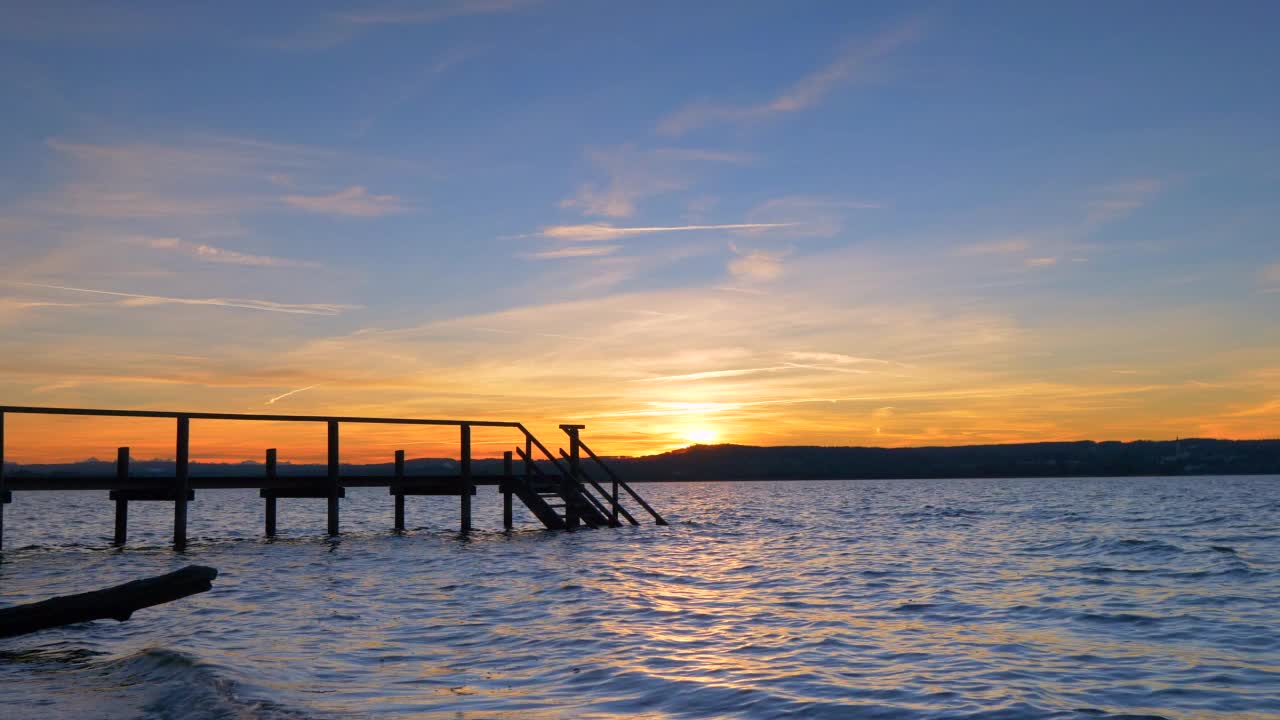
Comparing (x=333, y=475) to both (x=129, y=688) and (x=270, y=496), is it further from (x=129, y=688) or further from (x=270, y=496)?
(x=129, y=688)

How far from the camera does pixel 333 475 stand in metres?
29.0

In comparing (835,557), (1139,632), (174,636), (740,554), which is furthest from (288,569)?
(1139,632)

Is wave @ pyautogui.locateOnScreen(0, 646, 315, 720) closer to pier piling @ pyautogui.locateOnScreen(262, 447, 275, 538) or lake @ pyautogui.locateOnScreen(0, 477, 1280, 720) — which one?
lake @ pyautogui.locateOnScreen(0, 477, 1280, 720)

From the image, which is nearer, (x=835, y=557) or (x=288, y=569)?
(x=288, y=569)

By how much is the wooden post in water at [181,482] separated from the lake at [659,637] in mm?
846

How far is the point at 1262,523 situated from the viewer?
42750mm

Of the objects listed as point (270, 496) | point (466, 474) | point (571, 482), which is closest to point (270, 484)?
point (270, 496)

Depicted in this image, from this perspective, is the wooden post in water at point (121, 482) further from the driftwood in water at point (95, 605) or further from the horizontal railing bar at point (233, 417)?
the driftwood in water at point (95, 605)

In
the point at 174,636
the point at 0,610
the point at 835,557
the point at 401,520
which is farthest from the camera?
the point at 401,520

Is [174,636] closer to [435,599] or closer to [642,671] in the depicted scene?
[435,599]

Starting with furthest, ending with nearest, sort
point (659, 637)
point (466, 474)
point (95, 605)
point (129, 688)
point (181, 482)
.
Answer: point (466, 474) < point (181, 482) < point (659, 637) < point (95, 605) < point (129, 688)

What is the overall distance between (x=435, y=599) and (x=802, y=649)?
25.1ft

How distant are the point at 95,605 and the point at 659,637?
7022 mm

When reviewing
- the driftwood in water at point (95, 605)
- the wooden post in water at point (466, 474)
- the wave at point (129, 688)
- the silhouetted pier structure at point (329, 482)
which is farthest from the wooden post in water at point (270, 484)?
the driftwood in water at point (95, 605)
